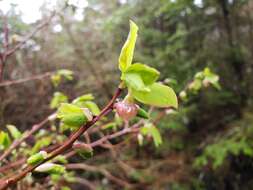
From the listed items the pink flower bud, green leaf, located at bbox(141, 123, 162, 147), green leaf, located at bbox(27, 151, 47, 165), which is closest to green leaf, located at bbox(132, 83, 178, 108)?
the pink flower bud

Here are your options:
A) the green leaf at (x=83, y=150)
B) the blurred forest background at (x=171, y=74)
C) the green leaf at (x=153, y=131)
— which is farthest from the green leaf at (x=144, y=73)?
the blurred forest background at (x=171, y=74)

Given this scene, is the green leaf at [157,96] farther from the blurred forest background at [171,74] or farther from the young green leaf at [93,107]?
the blurred forest background at [171,74]

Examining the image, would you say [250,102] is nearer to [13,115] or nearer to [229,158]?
[229,158]

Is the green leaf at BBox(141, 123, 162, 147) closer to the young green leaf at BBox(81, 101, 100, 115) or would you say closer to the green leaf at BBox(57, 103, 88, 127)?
the young green leaf at BBox(81, 101, 100, 115)

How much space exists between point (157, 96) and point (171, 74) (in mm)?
3524

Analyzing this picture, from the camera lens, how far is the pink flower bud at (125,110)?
15.1 inches

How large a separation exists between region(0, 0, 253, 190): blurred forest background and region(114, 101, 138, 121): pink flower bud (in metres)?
3.03

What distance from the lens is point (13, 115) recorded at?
3273 mm

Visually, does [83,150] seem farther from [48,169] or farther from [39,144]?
[39,144]

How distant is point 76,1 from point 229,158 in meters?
2.91

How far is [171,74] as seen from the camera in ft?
12.8

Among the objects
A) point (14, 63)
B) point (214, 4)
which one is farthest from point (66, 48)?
point (214, 4)

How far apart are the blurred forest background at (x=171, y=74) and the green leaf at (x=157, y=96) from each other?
9.91 ft

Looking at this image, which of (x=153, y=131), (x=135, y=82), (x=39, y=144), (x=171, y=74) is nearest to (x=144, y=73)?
(x=135, y=82)
